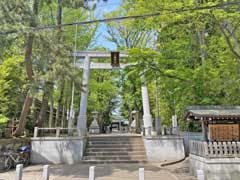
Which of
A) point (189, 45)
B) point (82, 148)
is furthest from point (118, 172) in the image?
point (189, 45)

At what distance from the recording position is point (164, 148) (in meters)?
15.0

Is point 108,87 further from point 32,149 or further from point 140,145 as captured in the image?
point 32,149

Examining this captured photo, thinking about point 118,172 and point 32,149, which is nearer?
point 118,172

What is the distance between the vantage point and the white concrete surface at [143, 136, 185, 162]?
14.9 metres

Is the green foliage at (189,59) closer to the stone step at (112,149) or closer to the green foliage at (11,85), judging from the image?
the stone step at (112,149)

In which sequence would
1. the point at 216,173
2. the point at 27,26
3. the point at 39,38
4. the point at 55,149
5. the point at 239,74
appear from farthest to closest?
the point at 55,149, the point at 239,74, the point at 39,38, the point at 27,26, the point at 216,173

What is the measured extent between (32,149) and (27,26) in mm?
7130

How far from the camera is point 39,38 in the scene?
12.2 meters

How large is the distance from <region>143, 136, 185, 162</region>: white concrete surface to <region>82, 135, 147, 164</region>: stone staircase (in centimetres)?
55

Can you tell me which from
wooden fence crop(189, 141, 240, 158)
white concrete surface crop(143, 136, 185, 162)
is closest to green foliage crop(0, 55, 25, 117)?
white concrete surface crop(143, 136, 185, 162)

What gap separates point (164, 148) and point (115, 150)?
9.47 feet

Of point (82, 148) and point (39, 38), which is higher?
point (39, 38)

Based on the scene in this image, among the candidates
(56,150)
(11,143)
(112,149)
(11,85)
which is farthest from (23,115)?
(112,149)

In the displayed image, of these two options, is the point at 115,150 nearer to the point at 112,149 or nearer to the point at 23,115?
the point at 112,149
